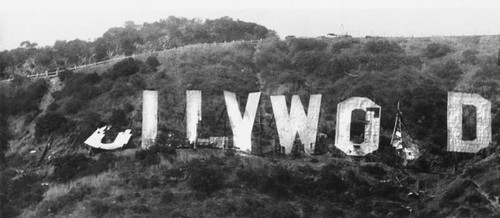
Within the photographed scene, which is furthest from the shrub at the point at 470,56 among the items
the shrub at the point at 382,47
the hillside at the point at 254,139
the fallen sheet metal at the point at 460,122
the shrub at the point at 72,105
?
the shrub at the point at 72,105

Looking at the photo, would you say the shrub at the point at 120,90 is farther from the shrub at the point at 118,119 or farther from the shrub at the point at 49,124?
the shrub at the point at 49,124

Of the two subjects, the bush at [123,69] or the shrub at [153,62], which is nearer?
the bush at [123,69]

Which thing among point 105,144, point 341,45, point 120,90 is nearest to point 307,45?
point 341,45

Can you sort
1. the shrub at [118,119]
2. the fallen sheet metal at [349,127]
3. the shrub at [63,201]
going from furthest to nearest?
the shrub at [118,119] → the fallen sheet metal at [349,127] → the shrub at [63,201]

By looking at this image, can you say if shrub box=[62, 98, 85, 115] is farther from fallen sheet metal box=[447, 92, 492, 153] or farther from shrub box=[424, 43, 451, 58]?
fallen sheet metal box=[447, 92, 492, 153]

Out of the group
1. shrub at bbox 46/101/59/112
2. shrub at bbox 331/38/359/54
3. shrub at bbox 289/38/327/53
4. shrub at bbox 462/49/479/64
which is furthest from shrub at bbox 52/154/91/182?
shrub at bbox 462/49/479/64

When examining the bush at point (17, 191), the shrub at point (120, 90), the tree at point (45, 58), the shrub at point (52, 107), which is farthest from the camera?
the tree at point (45, 58)

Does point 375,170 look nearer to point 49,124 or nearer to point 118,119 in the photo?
point 118,119
